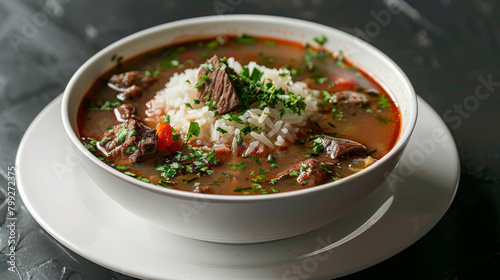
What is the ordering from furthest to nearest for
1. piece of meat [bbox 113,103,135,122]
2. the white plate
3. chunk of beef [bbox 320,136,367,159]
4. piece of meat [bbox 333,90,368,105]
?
piece of meat [bbox 333,90,368,105] → piece of meat [bbox 113,103,135,122] → chunk of beef [bbox 320,136,367,159] → the white plate

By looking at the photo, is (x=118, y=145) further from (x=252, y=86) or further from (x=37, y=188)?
(x=252, y=86)

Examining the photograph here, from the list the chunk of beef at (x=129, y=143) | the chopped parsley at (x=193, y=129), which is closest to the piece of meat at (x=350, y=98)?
the chopped parsley at (x=193, y=129)

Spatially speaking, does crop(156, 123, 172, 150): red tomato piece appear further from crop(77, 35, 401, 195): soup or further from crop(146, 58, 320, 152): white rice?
crop(146, 58, 320, 152): white rice

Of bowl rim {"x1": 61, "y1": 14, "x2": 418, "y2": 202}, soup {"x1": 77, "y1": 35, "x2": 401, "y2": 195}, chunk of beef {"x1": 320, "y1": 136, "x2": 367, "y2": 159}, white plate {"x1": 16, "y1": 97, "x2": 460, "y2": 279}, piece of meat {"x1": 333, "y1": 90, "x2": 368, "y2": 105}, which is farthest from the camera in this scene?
piece of meat {"x1": 333, "y1": 90, "x2": 368, "y2": 105}

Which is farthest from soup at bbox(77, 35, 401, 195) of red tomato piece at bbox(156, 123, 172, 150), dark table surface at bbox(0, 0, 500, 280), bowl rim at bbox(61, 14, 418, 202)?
dark table surface at bbox(0, 0, 500, 280)

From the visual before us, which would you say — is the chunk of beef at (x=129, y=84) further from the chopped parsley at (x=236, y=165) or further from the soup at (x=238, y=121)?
the chopped parsley at (x=236, y=165)

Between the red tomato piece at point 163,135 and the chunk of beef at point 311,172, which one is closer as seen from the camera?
the chunk of beef at point 311,172
